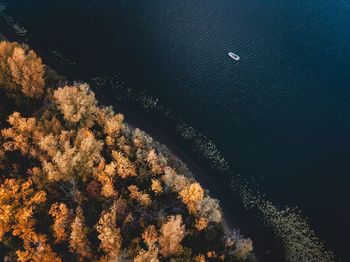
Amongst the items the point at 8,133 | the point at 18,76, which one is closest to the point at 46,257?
the point at 8,133

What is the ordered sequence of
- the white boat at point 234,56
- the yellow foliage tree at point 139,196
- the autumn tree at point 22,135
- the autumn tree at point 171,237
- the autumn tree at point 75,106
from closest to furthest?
the autumn tree at point 171,237
the yellow foliage tree at point 139,196
the autumn tree at point 22,135
the autumn tree at point 75,106
the white boat at point 234,56

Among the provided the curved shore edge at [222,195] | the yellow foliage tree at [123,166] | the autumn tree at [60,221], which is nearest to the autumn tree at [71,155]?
the yellow foliage tree at [123,166]

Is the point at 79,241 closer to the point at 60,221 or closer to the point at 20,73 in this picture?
the point at 60,221

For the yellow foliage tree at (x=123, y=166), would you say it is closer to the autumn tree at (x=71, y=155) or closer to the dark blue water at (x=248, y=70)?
the autumn tree at (x=71, y=155)

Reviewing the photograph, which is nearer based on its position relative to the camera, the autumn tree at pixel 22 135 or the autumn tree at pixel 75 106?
the autumn tree at pixel 22 135

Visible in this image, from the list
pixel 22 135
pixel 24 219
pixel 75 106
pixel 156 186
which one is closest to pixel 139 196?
pixel 156 186

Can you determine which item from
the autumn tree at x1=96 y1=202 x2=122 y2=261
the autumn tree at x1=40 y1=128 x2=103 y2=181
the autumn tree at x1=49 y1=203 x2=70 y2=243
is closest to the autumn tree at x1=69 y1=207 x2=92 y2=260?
the autumn tree at x1=49 y1=203 x2=70 y2=243
